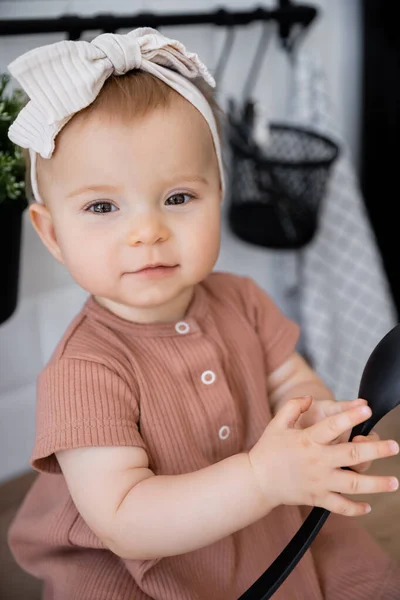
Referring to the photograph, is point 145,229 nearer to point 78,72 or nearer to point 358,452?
point 78,72

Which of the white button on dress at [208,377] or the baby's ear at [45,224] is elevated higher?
the baby's ear at [45,224]

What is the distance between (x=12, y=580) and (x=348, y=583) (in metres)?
0.33

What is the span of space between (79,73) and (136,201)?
0.10m

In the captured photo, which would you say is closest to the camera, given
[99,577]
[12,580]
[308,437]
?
[308,437]

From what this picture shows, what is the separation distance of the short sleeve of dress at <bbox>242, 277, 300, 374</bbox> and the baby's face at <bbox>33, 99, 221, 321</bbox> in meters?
0.15

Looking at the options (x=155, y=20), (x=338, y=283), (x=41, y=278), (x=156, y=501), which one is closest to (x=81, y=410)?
(x=156, y=501)

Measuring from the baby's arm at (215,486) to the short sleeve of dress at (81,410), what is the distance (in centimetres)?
2

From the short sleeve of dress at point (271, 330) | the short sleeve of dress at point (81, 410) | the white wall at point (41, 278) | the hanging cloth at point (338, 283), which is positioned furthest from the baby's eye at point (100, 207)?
the hanging cloth at point (338, 283)

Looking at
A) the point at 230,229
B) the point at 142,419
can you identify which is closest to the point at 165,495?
the point at 142,419

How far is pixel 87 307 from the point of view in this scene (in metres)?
0.63

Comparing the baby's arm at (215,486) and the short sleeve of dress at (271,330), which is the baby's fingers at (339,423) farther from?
the short sleeve of dress at (271,330)

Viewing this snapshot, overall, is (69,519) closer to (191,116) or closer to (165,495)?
(165,495)

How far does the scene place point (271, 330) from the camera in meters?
0.71

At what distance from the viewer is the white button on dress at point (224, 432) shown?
0.60 metres
